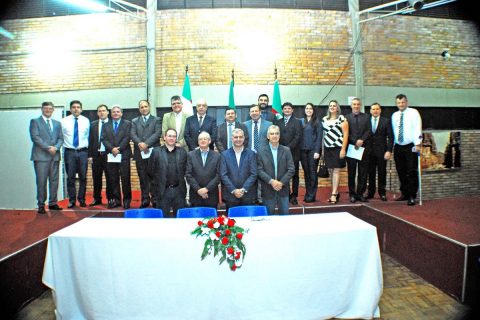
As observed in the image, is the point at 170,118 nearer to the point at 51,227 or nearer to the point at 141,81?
the point at 51,227

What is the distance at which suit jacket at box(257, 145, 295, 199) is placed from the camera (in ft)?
12.3

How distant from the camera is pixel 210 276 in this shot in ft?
7.61

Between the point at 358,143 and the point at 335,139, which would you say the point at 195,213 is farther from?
the point at 358,143

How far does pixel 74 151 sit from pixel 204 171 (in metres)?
2.45

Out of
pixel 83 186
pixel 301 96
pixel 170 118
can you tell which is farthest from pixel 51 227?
pixel 301 96

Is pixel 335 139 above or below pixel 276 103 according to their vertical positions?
below

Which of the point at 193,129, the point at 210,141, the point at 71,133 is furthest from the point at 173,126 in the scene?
the point at 71,133

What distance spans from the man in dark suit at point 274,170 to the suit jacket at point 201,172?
0.59m

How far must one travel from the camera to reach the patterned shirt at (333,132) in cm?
468

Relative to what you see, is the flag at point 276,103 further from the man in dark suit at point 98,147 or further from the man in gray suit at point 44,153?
the man in gray suit at point 44,153

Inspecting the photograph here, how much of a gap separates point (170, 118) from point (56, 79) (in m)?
4.09

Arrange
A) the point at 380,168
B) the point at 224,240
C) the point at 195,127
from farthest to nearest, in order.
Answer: the point at 380,168, the point at 195,127, the point at 224,240

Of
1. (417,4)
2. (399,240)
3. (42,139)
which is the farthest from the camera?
(417,4)

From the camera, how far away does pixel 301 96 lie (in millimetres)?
6848
